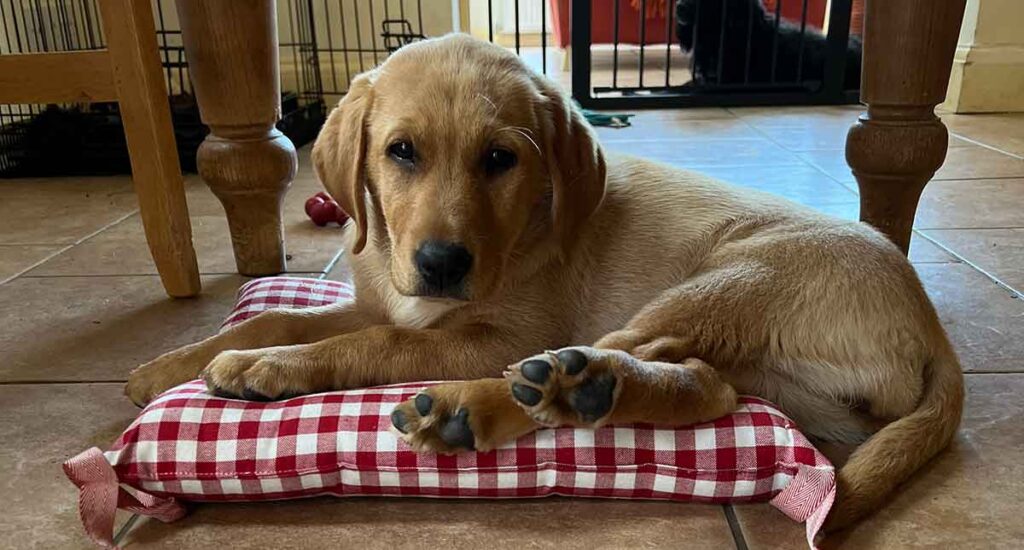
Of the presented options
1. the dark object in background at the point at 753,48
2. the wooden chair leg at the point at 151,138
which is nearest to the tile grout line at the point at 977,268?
the wooden chair leg at the point at 151,138

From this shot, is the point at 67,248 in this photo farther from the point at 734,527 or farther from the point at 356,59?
the point at 356,59

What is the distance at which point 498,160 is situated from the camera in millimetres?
1608

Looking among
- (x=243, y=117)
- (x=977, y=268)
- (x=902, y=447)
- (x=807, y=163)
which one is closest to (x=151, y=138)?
(x=243, y=117)

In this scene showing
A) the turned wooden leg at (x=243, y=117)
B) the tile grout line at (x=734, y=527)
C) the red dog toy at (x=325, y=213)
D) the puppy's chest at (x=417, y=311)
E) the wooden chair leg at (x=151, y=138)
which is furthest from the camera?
the red dog toy at (x=325, y=213)

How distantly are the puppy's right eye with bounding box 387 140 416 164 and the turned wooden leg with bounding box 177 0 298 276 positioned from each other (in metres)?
0.90

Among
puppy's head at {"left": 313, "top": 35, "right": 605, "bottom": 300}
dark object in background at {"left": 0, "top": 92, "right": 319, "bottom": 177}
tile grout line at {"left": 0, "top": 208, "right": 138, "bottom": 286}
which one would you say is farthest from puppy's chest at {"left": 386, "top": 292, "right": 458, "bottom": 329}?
dark object in background at {"left": 0, "top": 92, "right": 319, "bottom": 177}

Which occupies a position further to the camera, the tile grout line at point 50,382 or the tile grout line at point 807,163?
the tile grout line at point 807,163

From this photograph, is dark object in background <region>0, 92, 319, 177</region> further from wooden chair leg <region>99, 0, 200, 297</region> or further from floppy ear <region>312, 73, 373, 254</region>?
floppy ear <region>312, 73, 373, 254</region>

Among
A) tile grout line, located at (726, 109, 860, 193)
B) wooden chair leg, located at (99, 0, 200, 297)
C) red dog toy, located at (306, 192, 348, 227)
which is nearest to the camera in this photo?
wooden chair leg, located at (99, 0, 200, 297)

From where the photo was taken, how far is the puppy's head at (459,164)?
59.9 inches

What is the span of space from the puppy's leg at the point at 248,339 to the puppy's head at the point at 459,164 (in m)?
0.24

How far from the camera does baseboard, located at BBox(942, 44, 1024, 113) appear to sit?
5.45 m

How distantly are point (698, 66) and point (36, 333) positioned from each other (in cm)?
571

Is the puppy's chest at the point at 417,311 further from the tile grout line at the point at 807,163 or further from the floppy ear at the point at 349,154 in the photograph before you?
the tile grout line at the point at 807,163
